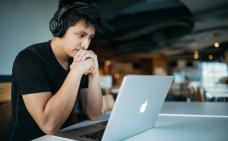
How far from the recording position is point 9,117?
59.0 inches

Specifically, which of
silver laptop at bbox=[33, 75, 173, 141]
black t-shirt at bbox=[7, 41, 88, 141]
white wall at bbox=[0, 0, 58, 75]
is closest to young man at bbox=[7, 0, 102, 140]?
black t-shirt at bbox=[7, 41, 88, 141]

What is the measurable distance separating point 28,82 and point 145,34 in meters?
9.03

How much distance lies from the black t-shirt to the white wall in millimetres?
1110

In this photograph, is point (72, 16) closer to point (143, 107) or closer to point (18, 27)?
point (143, 107)

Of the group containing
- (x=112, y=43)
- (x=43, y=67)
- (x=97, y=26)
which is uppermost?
(x=97, y=26)

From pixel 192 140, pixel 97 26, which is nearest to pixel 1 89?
pixel 97 26

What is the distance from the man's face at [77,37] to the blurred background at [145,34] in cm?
28

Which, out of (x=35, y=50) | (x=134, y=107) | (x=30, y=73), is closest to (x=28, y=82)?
(x=30, y=73)

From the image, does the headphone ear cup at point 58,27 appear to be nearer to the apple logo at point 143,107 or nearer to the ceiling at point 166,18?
the apple logo at point 143,107

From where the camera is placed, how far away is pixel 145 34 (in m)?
10.0

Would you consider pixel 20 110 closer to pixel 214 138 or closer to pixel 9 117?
pixel 9 117

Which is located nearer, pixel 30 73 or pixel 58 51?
pixel 30 73

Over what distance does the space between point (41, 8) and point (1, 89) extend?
1349 mm

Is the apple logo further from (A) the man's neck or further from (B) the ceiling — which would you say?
(B) the ceiling
